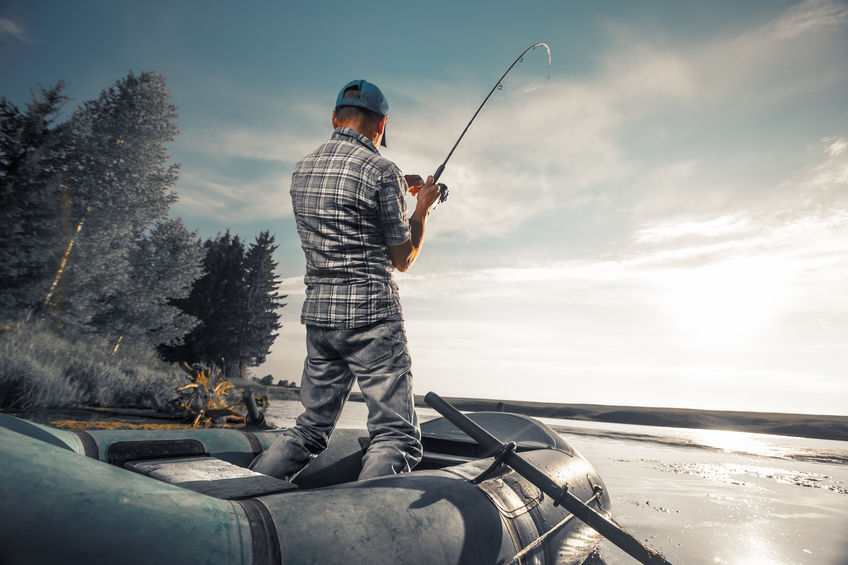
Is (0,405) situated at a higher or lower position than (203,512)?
lower

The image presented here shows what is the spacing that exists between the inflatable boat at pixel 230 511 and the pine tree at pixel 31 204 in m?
16.5

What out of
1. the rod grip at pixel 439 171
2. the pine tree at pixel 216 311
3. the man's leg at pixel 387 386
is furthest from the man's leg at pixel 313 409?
the pine tree at pixel 216 311

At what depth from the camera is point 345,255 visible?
6.82 feet

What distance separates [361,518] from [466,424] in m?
1.13

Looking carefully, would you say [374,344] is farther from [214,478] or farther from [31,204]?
[31,204]

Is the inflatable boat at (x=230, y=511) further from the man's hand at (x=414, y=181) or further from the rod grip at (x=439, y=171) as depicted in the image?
the rod grip at (x=439, y=171)

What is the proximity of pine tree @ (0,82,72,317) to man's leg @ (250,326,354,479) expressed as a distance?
16.9 metres

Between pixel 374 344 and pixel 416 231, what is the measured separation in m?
0.68

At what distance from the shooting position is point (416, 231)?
2354mm

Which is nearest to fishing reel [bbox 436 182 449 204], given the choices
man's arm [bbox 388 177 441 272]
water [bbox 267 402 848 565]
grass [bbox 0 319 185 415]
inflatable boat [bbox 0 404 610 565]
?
man's arm [bbox 388 177 441 272]

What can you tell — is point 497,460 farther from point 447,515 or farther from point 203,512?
point 203,512

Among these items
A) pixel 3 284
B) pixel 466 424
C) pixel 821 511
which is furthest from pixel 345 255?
pixel 3 284

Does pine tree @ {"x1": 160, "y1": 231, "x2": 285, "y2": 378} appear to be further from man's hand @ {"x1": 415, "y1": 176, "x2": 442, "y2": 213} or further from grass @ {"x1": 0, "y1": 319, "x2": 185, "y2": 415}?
man's hand @ {"x1": 415, "y1": 176, "x2": 442, "y2": 213}

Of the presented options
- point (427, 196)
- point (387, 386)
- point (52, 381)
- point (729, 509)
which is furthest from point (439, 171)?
point (52, 381)
